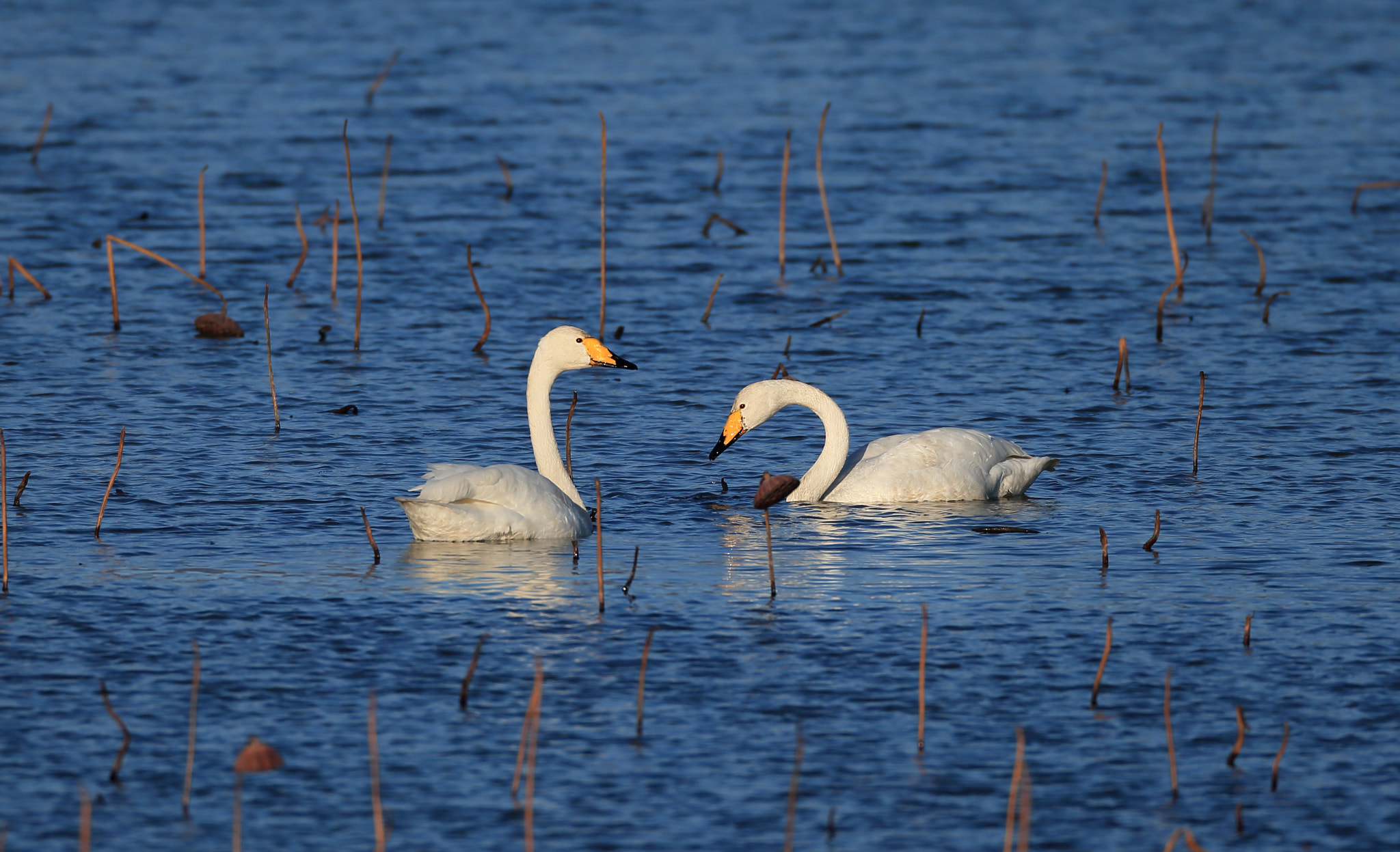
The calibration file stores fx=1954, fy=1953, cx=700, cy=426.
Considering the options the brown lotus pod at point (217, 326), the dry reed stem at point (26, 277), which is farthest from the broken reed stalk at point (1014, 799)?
the dry reed stem at point (26, 277)

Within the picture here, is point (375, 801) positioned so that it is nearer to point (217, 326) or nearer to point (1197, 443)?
point (1197, 443)

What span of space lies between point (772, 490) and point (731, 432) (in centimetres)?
85

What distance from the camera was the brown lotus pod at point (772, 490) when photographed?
12.5 m

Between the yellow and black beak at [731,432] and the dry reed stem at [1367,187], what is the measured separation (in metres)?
10.4

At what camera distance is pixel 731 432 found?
13.2 m

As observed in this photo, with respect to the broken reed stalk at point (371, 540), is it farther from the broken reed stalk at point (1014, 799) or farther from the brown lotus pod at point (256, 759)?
the broken reed stalk at point (1014, 799)

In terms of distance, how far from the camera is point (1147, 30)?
3619cm

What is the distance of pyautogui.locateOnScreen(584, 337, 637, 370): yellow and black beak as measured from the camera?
12.5 metres

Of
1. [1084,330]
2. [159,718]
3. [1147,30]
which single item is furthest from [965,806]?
[1147,30]

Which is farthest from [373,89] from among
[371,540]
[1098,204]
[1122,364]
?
[371,540]

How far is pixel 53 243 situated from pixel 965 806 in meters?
15.7

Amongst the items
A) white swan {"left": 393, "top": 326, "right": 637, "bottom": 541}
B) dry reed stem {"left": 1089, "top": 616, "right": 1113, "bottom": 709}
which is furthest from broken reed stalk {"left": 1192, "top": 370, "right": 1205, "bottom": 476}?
dry reed stem {"left": 1089, "top": 616, "right": 1113, "bottom": 709}

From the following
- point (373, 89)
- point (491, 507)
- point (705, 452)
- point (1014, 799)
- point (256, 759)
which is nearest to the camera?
point (1014, 799)

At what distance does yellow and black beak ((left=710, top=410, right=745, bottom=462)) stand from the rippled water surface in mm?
246
